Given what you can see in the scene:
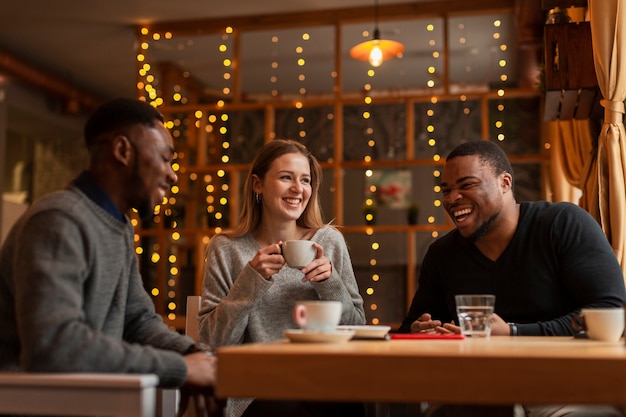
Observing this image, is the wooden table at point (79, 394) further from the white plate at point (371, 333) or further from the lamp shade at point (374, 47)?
the lamp shade at point (374, 47)

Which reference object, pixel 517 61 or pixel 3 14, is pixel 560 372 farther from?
pixel 3 14

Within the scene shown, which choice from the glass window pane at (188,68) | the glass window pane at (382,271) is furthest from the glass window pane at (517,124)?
the glass window pane at (188,68)

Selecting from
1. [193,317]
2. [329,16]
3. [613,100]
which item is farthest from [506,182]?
[329,16]

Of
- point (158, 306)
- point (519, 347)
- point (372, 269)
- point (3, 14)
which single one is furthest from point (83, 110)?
point (519, 347)

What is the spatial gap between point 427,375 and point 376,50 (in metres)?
4.43

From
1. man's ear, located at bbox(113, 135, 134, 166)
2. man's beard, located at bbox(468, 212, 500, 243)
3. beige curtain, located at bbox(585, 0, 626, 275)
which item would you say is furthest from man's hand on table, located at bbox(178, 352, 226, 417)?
beige curtain, located at bbox(585, 0, 626, 275)

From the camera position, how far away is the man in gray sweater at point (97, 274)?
1.31 metres

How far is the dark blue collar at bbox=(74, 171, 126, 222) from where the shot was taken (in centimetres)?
153

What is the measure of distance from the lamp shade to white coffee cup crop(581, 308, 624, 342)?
4.03m

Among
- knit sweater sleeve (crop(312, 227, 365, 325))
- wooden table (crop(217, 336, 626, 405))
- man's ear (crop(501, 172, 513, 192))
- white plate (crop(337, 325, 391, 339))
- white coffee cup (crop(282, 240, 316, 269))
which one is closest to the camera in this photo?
wooden table (crop(217, 336, 626, 405))

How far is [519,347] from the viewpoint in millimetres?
1312

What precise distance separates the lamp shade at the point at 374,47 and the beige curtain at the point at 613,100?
256cm

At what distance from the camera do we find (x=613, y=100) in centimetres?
280

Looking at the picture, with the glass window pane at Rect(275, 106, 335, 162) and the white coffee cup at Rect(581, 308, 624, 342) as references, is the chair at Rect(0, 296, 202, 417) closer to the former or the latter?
the white coffee cup at Rect(581, 308, 624, 342)
